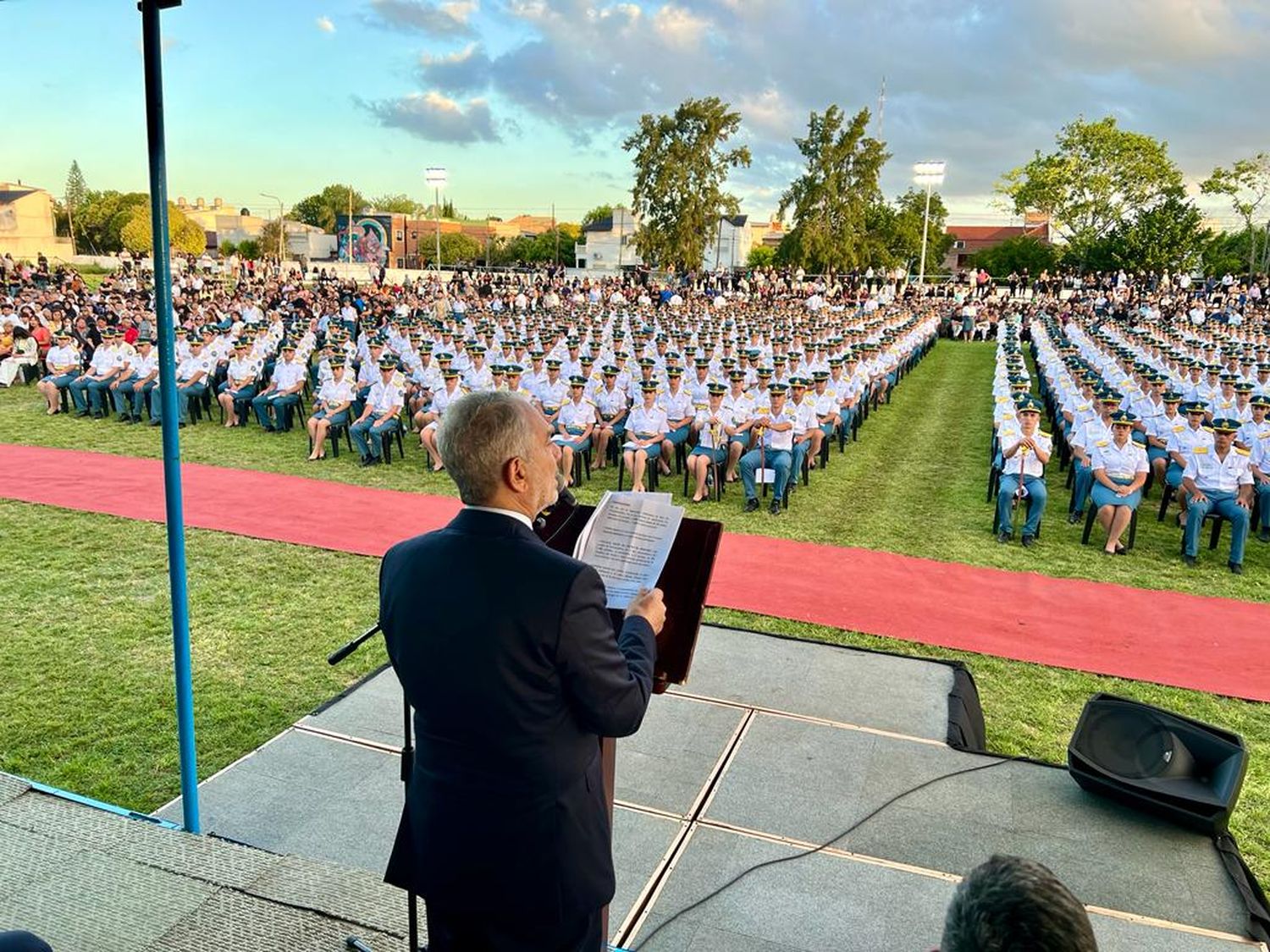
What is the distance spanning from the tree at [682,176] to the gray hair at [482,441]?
41929 mm

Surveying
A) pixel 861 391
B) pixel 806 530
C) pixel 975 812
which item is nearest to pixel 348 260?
pixel 861 391

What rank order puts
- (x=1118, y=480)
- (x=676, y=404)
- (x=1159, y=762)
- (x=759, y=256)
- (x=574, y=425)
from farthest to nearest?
1. (x=759, y=256)
2. (x=676, y=404)
3. (x=574, y=425)
4. (x=1118, y=480)
5. (x=1159, y=762)

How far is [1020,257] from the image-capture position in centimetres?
6281

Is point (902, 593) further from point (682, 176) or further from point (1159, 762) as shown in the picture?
point (682, 176)

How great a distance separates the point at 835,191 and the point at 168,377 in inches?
1729

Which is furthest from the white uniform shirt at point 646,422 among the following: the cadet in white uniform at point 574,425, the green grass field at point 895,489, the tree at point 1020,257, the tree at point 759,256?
the tree at point 759,256

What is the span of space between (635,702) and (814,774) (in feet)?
8.74

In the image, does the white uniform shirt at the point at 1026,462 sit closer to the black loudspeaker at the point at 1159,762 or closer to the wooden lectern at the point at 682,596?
the black loudspeaker at the point at 1159,762

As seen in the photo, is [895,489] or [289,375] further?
[289,375]

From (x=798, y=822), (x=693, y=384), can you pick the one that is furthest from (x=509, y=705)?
(x=693, y=384)

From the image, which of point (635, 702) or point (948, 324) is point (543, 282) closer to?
point (948, 324)

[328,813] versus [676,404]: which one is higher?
[676,404]

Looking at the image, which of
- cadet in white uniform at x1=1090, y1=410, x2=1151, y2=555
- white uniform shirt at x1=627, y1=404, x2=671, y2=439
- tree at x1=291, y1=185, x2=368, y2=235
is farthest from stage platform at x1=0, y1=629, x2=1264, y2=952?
tree at x1=291, y1=185, x2=368, y2=235

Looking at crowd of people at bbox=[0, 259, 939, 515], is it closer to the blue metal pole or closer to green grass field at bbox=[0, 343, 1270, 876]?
the blue metal pole
